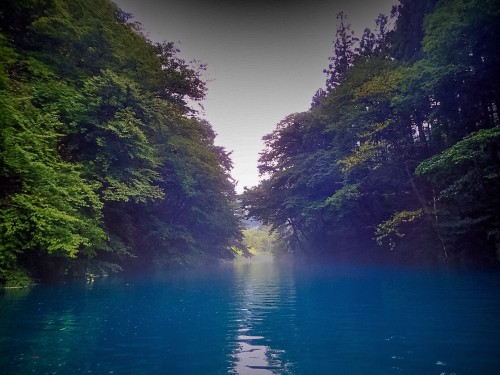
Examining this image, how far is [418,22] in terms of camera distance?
2531 cm

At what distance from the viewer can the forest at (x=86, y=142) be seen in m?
12.3

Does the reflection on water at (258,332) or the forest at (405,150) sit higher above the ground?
the forest at (405,150)

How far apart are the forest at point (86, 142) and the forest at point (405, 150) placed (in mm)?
12395

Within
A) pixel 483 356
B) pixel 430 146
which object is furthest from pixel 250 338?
pixel 430 146

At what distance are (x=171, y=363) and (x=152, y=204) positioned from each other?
22.5 m

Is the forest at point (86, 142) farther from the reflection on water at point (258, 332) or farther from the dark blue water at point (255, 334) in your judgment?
the reflection on water at point (258, 332)

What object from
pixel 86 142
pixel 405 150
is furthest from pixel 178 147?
pixel 405 150

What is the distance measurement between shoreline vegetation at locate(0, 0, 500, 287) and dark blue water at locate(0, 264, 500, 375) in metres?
4.80

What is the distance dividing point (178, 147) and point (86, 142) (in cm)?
874

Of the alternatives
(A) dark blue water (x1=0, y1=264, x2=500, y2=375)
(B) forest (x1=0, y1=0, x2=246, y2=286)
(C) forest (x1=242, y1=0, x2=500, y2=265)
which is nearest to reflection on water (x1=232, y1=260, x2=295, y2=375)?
(A) dark blue water (x1=0, y1=264, x2=500, y2=375)

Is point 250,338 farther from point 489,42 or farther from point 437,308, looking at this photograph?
point 489,42

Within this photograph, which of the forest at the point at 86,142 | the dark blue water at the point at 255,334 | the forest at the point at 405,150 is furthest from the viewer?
the forest at the point at 405,150

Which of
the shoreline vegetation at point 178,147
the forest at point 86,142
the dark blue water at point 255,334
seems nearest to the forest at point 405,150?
the shoreline vegetation at point 178,147

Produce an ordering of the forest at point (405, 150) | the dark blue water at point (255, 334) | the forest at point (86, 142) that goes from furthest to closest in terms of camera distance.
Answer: the forest at point (405, 150), the forest at point (86, 142), the dark blue water at point (255, 334)
